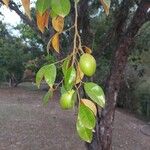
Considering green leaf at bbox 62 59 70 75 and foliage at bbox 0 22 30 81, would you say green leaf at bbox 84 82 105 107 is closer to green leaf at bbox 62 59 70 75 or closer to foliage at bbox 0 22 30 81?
green leaf at bbox 62 59 70 75

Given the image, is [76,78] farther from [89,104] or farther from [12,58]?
[12,58]

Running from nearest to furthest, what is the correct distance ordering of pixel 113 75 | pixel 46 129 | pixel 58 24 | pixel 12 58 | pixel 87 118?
1. pixel 87 118
2. pixel 58 24
3. pixel 113 75
4. pixel 46 129
5. pixel 12 58

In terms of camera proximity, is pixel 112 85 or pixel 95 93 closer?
pixel 95 93

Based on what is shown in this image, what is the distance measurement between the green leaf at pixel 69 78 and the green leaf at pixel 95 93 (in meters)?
0.03

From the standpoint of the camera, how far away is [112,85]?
5223mm

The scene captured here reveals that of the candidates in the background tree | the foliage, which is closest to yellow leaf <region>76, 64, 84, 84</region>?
the background tree

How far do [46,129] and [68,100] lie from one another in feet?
29.6

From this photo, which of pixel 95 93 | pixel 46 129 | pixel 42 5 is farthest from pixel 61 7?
pixel 46 129

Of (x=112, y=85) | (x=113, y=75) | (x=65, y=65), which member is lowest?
(x=112, y=85)

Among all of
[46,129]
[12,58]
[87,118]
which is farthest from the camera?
[12,58]

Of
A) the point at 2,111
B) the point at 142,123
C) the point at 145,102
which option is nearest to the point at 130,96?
the point at 145,102

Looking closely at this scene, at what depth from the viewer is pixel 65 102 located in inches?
32.8

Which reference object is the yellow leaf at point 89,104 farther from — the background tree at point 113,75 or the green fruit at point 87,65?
the background tree at point 113,75

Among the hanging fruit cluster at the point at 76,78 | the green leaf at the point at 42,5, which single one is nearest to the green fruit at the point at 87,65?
the hanging fruit cluster at the point at 76,78
